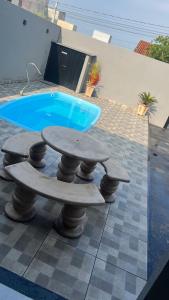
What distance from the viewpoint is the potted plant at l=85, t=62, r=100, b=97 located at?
16.5 meters

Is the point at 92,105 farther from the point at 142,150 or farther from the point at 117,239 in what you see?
the point at 117,239

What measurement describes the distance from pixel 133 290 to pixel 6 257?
6.01 ft

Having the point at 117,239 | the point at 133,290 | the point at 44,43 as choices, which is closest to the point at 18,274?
the point at 133,290

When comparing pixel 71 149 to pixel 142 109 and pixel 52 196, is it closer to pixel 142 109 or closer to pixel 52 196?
pixel 52 196

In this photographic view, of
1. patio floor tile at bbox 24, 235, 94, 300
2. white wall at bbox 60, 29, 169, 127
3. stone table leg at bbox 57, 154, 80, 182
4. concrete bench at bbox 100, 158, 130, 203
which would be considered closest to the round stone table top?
stone table leg at bbox 57, 154, 80, 182

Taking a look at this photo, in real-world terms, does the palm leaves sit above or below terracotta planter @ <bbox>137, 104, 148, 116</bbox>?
above

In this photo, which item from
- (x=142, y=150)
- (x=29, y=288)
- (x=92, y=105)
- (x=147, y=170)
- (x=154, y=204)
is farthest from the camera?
(x=92, y=105)

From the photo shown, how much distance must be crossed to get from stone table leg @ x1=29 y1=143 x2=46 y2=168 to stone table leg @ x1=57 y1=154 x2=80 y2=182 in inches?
28.3

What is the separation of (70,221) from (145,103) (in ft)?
40.5

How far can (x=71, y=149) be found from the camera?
5.26 meters

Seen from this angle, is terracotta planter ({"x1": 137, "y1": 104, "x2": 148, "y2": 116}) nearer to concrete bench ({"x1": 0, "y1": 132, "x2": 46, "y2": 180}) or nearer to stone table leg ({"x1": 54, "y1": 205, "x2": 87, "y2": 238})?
concrete bench ({"x1": 0, "y1": 132, "x2": 46, "y2": 180})

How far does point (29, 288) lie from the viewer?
3662mm

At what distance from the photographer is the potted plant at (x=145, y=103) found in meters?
15.9

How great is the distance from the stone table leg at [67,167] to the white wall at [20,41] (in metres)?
8.18
